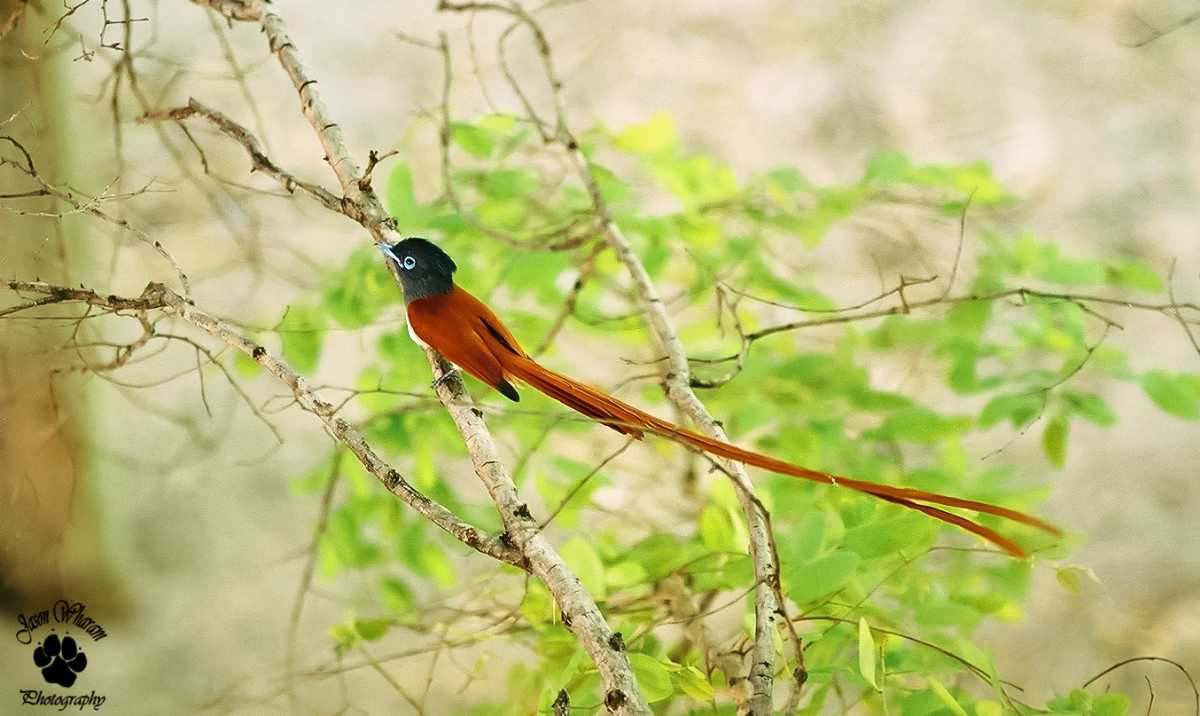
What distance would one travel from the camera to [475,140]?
69 centimetres

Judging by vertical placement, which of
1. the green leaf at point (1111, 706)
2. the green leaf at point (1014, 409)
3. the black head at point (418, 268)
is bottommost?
the green leaf at point (1111, 706)

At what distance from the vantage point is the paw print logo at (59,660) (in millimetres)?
559

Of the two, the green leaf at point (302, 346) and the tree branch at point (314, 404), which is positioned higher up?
the green leaf at point (302, 346)

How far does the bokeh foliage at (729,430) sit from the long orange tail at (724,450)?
3.4 inches

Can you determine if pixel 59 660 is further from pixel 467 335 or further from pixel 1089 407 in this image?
pixel 1089 407

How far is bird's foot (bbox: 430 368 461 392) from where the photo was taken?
441 mm

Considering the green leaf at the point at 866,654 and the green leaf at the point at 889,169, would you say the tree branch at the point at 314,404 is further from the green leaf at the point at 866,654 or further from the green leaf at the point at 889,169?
the green leaf at the point at 889,169

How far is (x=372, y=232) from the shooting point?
1.54ft

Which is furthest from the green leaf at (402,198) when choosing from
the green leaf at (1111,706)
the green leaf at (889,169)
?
the green leaf at (1111,706)

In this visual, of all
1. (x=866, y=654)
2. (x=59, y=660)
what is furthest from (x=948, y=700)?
(x=59, y=660)

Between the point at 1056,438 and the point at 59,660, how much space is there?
2.02 feet

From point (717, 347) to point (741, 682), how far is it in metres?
0.35

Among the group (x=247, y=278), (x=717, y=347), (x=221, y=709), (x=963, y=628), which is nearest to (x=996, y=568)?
(x=963, y=628)

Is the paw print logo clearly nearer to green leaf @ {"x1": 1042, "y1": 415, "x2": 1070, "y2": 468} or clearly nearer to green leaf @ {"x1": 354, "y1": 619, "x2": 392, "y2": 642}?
green leaf @ {"x1": 354, "y1": 619, "x2": 392, "y2": 642}
